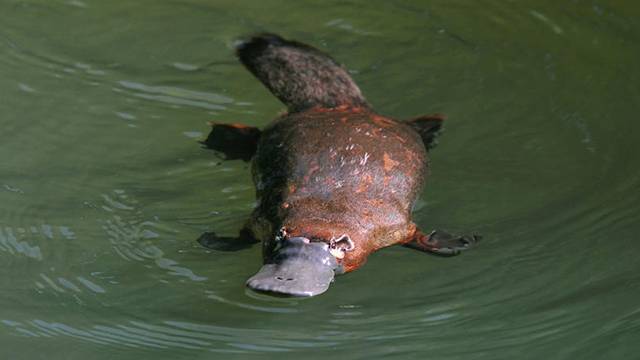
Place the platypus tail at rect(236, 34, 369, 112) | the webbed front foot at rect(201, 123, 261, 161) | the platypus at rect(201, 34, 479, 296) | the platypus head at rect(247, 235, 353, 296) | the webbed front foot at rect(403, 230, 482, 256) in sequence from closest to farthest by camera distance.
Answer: the platypus head at rect(247, 235, 353, 296)
the platypus at rect(201, 34, 479, 296)
the webbed front foot at rect(403, 230, 482, 256)
the webbed front foot at rect(201, 123, 261, 161)
the platypus tail at rect(236, 34, 369, 112)

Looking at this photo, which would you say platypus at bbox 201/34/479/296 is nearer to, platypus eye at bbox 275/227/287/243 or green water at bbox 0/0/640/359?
platypus eye at bbox 275/227/287/243

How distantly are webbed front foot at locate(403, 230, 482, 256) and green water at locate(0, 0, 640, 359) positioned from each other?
3.0 inches

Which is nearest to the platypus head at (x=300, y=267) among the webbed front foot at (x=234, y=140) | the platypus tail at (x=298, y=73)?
the webbed front foot at (x=234, y=140)

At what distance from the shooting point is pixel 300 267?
329cm

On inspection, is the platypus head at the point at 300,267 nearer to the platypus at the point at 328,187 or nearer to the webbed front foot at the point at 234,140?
the platypus at the point at 328,187

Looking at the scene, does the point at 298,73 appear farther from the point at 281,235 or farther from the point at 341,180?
the point at 281,235

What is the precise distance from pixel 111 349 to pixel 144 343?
3.9 inches

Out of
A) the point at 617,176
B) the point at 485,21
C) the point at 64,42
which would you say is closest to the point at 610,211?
the point at 617,176

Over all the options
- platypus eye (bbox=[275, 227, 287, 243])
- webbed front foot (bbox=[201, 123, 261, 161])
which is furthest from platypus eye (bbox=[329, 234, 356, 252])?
webbed front foot (bbox=[201, 123, 261, 161])

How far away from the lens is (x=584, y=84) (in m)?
4.86

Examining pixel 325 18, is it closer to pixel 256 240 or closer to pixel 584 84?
pixel 584 84

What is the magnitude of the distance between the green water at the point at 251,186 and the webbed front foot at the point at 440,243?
76 millimetres

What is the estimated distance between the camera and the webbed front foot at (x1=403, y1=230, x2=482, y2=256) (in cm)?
362

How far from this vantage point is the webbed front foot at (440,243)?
3.62 metres
